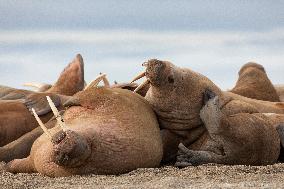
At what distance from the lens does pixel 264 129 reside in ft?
23.6

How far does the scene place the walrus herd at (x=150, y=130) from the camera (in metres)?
6.06

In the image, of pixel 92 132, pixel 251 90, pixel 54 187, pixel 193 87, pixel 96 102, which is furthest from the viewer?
pixel 251 90

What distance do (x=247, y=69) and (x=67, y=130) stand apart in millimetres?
5039

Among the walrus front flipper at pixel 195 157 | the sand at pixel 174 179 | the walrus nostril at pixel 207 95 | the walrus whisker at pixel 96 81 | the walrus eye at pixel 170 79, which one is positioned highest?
the walrus eye at pixel 170 79

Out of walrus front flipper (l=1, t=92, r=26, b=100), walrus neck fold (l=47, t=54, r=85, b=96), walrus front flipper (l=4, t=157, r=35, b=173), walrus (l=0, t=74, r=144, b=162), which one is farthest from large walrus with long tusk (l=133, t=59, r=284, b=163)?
walrus front flipper (l=1, t=92, r=26, b=100)

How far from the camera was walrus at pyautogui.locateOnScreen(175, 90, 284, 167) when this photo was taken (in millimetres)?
6902

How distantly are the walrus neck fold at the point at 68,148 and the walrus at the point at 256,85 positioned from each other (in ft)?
14.4

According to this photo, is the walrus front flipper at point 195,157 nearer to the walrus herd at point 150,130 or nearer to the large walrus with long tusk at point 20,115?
the walrus herd at point 150,130

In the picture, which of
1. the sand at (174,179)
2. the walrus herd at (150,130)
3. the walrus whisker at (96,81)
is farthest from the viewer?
the walrus whisker at (96,81)

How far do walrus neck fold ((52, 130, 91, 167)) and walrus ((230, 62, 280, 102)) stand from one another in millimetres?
4398

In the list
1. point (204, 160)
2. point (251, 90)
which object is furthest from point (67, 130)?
point (251, 90)

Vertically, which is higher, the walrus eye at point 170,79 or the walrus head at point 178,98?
the walrus eye at point 170,79

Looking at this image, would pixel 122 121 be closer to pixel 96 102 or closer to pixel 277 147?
pixel 96 102

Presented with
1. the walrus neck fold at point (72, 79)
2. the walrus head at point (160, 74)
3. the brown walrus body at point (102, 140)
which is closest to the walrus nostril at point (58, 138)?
the brown walrus body at point (102, 140)
